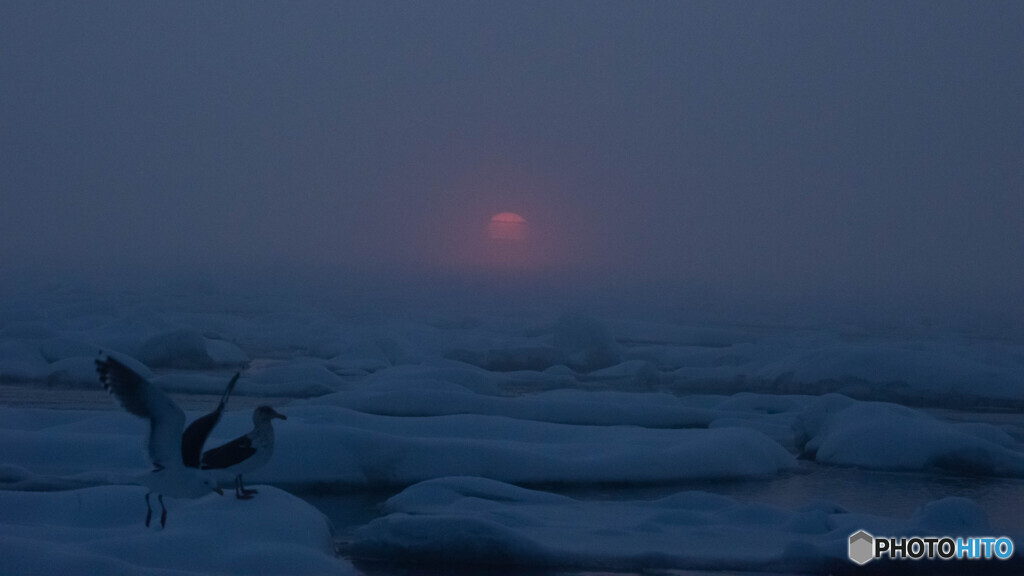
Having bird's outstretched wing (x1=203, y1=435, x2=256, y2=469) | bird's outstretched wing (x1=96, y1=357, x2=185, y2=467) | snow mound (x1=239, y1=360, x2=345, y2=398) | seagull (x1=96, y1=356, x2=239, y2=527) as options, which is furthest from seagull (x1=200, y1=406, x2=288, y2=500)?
snow mound (x1=239, y1=360, x2=345, y2=398)

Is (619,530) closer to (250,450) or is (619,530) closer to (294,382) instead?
(250,450)

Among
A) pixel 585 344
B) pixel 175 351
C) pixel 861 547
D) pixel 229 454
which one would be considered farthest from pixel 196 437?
pixel 585 344

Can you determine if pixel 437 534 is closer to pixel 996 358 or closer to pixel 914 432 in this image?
pixel 914 432

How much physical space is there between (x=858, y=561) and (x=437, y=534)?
2.32m

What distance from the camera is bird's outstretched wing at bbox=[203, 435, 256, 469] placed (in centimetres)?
448

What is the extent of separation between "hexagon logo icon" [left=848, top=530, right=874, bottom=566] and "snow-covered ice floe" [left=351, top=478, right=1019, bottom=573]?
48 mm

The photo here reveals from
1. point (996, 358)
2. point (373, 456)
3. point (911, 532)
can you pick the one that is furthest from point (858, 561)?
point (996, 358)

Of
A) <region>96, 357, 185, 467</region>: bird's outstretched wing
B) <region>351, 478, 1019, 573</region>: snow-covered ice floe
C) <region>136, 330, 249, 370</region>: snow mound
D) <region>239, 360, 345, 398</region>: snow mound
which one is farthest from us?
<region>136, 330, 249, 370</region>: snow mound

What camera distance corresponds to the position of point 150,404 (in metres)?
3.87

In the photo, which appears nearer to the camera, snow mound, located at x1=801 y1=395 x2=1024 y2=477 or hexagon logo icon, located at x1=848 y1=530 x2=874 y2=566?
hexagon logo icon, located at x1=848 y1=530 x2=874 y2=566

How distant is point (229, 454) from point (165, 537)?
53 cm

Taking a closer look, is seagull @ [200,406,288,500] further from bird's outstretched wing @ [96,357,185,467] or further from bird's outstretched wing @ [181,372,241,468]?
bird's outstretched wing @ [96,357,185,467]

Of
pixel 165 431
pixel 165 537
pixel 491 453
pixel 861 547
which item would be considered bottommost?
pixel 165 537

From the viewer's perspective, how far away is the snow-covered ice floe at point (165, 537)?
416 centimetres
